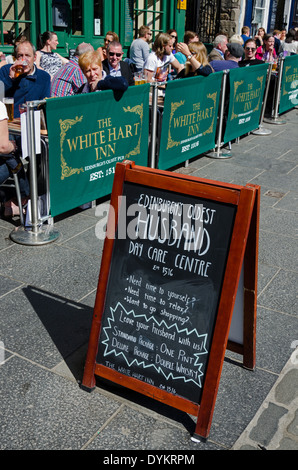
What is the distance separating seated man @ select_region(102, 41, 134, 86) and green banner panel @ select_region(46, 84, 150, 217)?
152cm

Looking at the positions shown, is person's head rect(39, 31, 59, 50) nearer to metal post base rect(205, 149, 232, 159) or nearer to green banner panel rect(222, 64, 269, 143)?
green banner panel rect(222, 64, 269, 143)

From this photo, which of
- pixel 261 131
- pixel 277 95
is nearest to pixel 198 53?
pixel 261 131

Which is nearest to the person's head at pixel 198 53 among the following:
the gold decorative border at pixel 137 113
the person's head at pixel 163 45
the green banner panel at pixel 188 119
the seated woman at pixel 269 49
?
the green banner panel at pixel 188 119

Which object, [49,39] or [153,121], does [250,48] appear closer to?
[49,39]

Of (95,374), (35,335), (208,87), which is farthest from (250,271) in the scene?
(208,87)

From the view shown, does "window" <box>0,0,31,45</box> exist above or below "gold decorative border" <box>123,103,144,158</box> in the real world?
above

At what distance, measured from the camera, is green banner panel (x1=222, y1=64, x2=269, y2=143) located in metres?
9.07

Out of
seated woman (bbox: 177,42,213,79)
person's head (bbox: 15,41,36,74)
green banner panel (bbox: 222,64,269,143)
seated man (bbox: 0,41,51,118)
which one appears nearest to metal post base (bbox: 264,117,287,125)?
green banner panel (bbox: 222,64,269,143)

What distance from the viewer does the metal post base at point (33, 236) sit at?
5523 millimetres

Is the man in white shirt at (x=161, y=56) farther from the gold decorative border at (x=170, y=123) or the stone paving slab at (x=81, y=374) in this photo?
the stone paving slab at (x=81, y=374)

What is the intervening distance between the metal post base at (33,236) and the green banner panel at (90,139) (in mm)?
223

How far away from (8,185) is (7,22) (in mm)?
6473

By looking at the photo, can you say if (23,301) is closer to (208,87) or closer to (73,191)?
(73,191)

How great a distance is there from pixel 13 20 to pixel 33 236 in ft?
23.4
